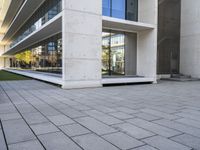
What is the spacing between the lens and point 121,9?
15227 millimetres

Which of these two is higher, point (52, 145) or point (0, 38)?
Result: point (0, 38)

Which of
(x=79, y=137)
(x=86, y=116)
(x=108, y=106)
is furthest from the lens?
(x=108, y=106)

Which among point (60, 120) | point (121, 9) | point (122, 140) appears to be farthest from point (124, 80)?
point (122, 140)

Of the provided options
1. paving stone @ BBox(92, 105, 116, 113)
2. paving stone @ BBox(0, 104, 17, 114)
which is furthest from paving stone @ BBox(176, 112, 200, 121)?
paving stone @ BBox(0, 104, 17, 114)

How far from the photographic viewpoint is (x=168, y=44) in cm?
2020

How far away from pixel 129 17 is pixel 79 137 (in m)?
14.0

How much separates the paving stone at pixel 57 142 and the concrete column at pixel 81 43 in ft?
24.0

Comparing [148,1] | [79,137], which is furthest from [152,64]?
[79,137]

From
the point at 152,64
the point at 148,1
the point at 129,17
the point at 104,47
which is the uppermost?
the point at 148,1

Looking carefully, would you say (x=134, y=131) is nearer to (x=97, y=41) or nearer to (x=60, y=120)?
(x=60, y=120)

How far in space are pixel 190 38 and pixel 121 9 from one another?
9.93m

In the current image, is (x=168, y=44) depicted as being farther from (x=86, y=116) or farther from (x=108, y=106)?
(x=86, y=116)

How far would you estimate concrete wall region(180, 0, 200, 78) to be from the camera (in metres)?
20.2

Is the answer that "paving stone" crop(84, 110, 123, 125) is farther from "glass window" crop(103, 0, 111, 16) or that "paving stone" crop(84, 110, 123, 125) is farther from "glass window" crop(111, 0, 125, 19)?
"glass window" crop(111, 0, 125, 19)
